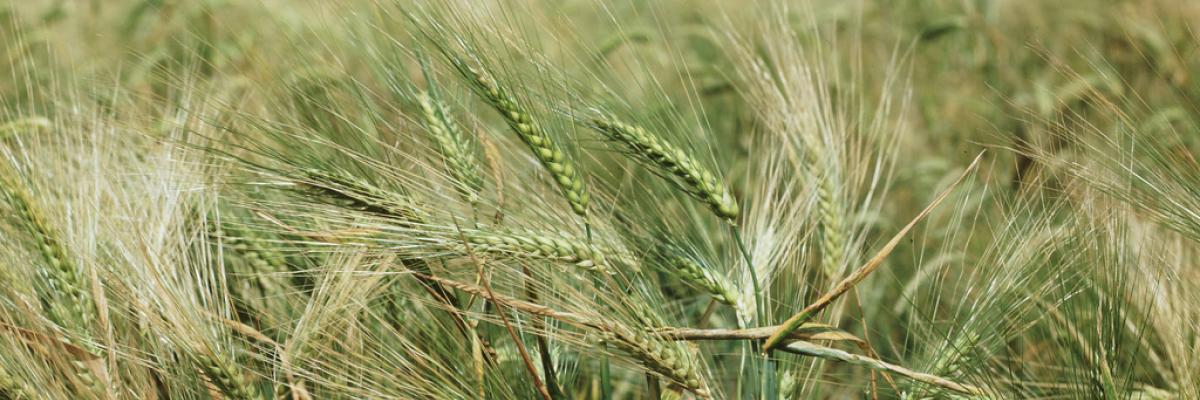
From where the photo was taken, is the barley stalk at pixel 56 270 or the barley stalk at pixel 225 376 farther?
the barley stalk at pixel 56 270

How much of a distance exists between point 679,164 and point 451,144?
28cm

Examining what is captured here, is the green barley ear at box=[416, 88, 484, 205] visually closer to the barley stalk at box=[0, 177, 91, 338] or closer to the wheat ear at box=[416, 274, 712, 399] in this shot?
the wheat ear at box=[416, 274, 712, 399]

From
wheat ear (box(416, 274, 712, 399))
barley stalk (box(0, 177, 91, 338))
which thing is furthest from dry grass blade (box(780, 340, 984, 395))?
barley stalk (box(0, 177, 91, 338))

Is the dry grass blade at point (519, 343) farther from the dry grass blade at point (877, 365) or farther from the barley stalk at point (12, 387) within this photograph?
the barley stalk at point (12, 387)

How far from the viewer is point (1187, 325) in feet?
3.93

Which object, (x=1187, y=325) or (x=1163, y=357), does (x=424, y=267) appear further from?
(x=1163, y=357)

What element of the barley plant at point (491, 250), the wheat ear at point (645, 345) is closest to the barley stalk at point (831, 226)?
the barley plant at point (491, 250)

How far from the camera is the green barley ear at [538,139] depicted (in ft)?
3.55

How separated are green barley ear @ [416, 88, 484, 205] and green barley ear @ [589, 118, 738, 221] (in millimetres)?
166

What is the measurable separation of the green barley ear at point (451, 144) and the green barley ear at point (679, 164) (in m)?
0.17

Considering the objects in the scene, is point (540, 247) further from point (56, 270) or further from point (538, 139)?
point (56, 270)

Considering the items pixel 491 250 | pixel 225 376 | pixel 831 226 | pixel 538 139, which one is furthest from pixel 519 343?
pixel 831 226

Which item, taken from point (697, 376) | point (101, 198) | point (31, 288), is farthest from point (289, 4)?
point (697, 376)

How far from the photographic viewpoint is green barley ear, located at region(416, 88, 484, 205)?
1175 millimetres
